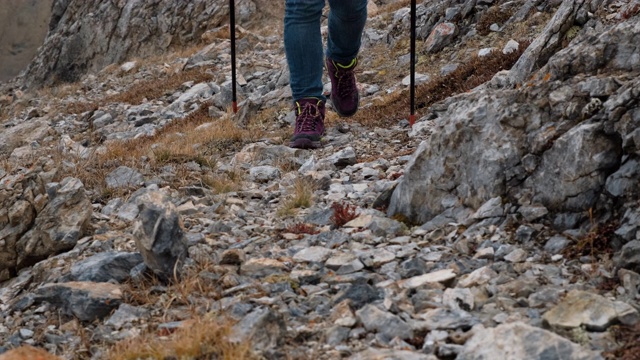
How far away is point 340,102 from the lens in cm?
799

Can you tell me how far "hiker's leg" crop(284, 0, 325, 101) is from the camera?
6595mm

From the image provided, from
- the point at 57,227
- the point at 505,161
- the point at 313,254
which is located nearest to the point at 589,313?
the point at 505,161

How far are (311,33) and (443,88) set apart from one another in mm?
3847

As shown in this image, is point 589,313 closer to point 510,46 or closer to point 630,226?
point 630,226

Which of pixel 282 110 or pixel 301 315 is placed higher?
pixel 301 315

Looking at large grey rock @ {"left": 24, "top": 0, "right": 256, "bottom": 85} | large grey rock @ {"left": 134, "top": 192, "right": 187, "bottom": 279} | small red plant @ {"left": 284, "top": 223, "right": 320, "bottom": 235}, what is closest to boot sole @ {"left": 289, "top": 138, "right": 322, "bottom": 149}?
small red plant @ {"left": 284, "top": 223, "right": 320, "bottom": 235}

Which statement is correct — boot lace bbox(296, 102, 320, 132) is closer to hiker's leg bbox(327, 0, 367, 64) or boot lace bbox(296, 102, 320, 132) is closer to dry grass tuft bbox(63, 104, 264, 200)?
hiker's leg bbox(327, 0, 367, 64)

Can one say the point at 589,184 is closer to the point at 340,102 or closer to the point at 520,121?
the point at 520,121

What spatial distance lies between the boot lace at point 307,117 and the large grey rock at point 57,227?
247 centimetres

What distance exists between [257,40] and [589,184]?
21.8m

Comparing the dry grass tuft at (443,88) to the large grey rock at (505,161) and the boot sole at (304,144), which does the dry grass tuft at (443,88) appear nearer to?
the boot sole at (304,144)

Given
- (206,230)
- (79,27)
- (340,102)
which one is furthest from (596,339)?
(79,27)

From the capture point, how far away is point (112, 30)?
3538cm

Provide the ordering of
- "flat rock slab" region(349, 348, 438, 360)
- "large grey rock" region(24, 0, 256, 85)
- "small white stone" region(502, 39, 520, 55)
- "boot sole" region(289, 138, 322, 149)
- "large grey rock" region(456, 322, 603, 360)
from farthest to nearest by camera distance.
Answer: "large grey rock" region(24, 0, 256, 85) < "small white stone" region(502, 39, 520, 55) < "boot sole" region(289, 138, 322, 149) < "flat rock slab" region(349, 348, 438, 360) < "large grey rock" region(456, 322, 603, 360)
